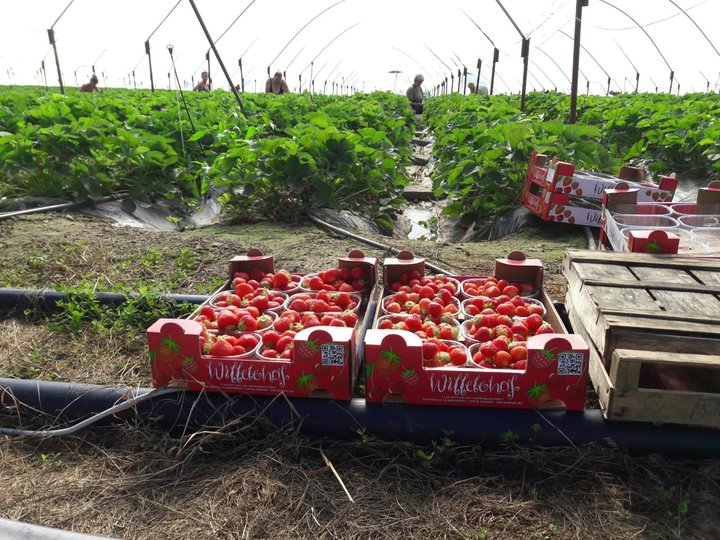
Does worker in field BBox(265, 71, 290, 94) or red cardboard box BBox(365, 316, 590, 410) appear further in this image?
worker in field BBox(265, 71, 290, 94)

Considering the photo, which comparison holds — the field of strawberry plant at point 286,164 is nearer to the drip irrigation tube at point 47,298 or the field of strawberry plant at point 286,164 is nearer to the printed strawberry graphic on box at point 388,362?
the drip irrigation tube at point 47,298

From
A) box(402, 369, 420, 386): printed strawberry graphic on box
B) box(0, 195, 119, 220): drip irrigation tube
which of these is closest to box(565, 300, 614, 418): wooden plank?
box(402, 369, 420, 386): printed strawberry graphic on box

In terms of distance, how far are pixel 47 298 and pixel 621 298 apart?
3.62 m

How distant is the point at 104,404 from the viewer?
281 cm

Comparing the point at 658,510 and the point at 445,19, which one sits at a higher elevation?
the point at 445,19

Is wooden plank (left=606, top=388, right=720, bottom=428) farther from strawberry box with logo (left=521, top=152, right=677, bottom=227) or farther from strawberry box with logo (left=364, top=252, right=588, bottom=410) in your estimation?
strawberry box with logo (left=521, top=152, right=677, bottom=227)

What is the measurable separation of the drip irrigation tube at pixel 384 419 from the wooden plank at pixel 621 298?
49cm

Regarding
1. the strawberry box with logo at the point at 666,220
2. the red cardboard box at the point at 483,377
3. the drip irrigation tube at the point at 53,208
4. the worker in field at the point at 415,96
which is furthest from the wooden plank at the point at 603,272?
the worker in field at the point at 415,96

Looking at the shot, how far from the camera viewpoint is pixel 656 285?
2869mm

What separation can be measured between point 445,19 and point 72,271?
107 ft

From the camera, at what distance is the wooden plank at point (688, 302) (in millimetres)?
2611

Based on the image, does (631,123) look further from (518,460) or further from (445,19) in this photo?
(445,19)

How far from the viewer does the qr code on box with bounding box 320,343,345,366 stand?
257 centimetres

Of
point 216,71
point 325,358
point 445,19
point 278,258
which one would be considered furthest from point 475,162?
point 216,71
